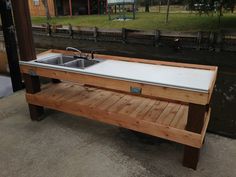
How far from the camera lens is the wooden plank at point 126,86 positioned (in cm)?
225

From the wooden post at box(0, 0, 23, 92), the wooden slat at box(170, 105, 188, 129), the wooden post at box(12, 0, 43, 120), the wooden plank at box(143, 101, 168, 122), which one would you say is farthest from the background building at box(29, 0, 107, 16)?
the wooden slat at box(170, 105, 188, 129)

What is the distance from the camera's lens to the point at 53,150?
295 centimetres

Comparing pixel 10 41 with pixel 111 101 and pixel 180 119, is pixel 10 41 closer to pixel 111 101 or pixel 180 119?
pixel 111 101

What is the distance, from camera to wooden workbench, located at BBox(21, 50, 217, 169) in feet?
7.77

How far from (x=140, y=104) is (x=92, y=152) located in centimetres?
92

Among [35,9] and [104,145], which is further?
[35,9]

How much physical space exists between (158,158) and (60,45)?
12.1 meters

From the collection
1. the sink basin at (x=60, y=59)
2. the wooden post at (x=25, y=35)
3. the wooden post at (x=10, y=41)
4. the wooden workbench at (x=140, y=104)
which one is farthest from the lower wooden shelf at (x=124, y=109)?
the wooden post at (x=10, y=41)

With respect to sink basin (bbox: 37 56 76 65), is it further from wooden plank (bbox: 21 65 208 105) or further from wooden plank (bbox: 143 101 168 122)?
wooden plank (bbox: 143 101 168 122)

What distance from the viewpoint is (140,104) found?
10.6ft

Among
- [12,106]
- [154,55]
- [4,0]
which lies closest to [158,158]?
[12,106]

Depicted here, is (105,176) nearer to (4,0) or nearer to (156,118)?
(156,118)

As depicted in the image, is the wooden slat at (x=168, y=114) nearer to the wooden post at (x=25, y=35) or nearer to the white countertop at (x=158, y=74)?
the white countertop at (x=158, y=74)

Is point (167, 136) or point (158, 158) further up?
point (167, 136)
